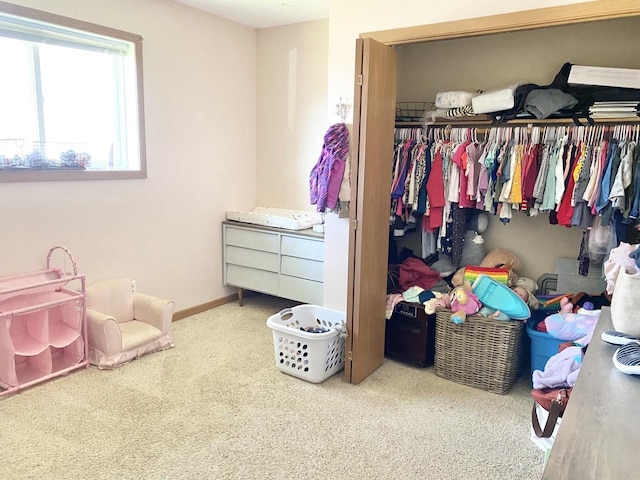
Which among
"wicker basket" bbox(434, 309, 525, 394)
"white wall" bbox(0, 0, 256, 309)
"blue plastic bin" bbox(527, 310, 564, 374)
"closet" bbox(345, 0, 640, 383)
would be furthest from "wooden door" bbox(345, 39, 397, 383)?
"white wall" bbox(0, 0, 256, 309)

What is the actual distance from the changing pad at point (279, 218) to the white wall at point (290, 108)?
11 centimetres

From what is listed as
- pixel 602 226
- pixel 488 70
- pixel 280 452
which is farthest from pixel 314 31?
pixel 280 452

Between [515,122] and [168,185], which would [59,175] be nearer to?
[168,185]

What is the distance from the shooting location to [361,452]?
234 cm

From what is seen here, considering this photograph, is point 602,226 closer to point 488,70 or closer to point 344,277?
point 488,70

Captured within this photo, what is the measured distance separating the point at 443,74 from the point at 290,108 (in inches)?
56.3

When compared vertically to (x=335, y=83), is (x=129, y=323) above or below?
below

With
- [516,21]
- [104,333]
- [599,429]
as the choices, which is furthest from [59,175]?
[599,429]

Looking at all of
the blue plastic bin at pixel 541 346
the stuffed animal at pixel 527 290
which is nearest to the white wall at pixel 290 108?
the stuffed animal at pixel 527 290

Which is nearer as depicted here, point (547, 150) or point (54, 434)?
point (54, 434)

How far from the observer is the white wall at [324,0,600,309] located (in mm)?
2668

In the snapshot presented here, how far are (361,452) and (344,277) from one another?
1.30 metres

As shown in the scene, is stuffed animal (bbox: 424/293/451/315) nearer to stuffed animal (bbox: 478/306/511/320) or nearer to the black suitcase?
the black suitcase

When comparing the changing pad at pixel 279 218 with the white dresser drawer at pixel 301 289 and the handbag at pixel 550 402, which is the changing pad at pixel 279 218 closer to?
the white dresser drawer at pixel 301 289
